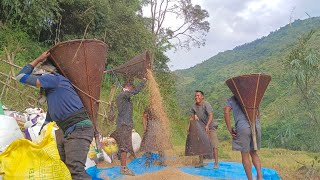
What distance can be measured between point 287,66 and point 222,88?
21.2m

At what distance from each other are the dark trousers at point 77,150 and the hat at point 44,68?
0.59 metres

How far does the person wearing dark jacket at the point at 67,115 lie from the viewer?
3512mm

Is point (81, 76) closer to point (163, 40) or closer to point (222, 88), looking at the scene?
point (163, 40)

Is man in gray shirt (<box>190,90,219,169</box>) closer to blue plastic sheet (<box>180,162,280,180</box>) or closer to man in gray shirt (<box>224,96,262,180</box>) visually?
blue plastic sheet (<box>180,162,280,180</box>)

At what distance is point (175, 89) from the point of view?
19.3 meters

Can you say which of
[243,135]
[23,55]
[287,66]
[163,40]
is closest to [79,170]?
[243,135]

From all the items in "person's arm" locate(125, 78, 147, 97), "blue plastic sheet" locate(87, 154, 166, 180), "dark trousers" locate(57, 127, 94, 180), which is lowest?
"blue plastic sheet" locate(87, 154, 166, 180)

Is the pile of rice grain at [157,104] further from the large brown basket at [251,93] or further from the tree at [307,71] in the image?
the tree at [307,71]

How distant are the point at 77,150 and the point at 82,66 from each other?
780 millimetres

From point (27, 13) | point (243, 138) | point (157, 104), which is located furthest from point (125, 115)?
point (27, 13)

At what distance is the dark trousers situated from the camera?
11.4 feet

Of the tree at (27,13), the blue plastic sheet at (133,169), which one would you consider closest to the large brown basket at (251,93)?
the blue plastic sheet at (133,169)

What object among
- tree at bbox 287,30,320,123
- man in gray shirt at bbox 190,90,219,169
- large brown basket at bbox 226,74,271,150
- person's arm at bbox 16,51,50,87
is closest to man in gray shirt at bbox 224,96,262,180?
large brown basket at bbox 226,74,271,150

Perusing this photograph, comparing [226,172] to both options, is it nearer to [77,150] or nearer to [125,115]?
[125,115]
